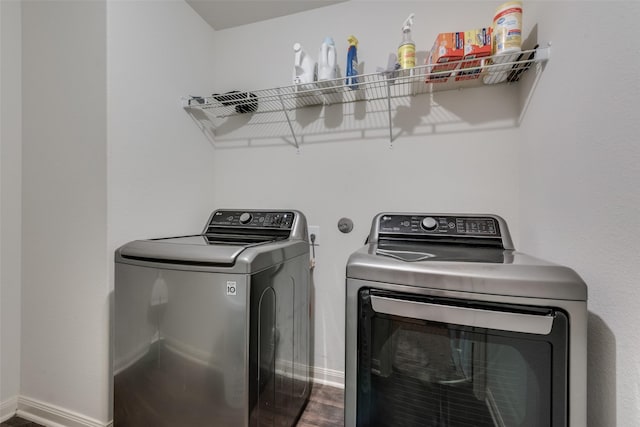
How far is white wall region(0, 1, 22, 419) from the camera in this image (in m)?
1.34

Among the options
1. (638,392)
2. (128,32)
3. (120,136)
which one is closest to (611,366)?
(638,392)

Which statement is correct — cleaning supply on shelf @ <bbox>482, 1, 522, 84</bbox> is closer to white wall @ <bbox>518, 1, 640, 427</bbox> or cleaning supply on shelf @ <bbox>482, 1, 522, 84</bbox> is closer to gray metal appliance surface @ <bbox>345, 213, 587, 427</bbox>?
white wall @ <bbox>518, 1, 640, 427</bbox>

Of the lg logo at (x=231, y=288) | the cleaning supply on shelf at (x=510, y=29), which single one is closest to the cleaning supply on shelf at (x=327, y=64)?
the cleaning supply on shelf at (x=510, y=29)

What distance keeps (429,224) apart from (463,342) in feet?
1.99

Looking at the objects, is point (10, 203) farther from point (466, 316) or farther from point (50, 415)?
point (466, 316)

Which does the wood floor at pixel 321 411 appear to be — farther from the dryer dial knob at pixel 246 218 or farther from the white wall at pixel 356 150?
the dryer dial knob at pixel 246 218

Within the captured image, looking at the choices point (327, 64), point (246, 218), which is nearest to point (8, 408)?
point (246, 218)

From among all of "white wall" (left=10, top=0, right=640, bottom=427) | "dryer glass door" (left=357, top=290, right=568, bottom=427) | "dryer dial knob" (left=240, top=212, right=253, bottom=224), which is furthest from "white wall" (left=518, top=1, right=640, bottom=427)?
"dryer dial knob" (left=240, top=212, right=253, bottom=224)

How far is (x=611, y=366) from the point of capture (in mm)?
691

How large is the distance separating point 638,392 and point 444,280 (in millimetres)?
440

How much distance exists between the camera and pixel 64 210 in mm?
1281

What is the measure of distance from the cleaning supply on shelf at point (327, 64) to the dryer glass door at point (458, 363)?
43.3 inches

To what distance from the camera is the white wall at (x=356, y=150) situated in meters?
1.36

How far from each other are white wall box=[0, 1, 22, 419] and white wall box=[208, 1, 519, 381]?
0.98 meters
